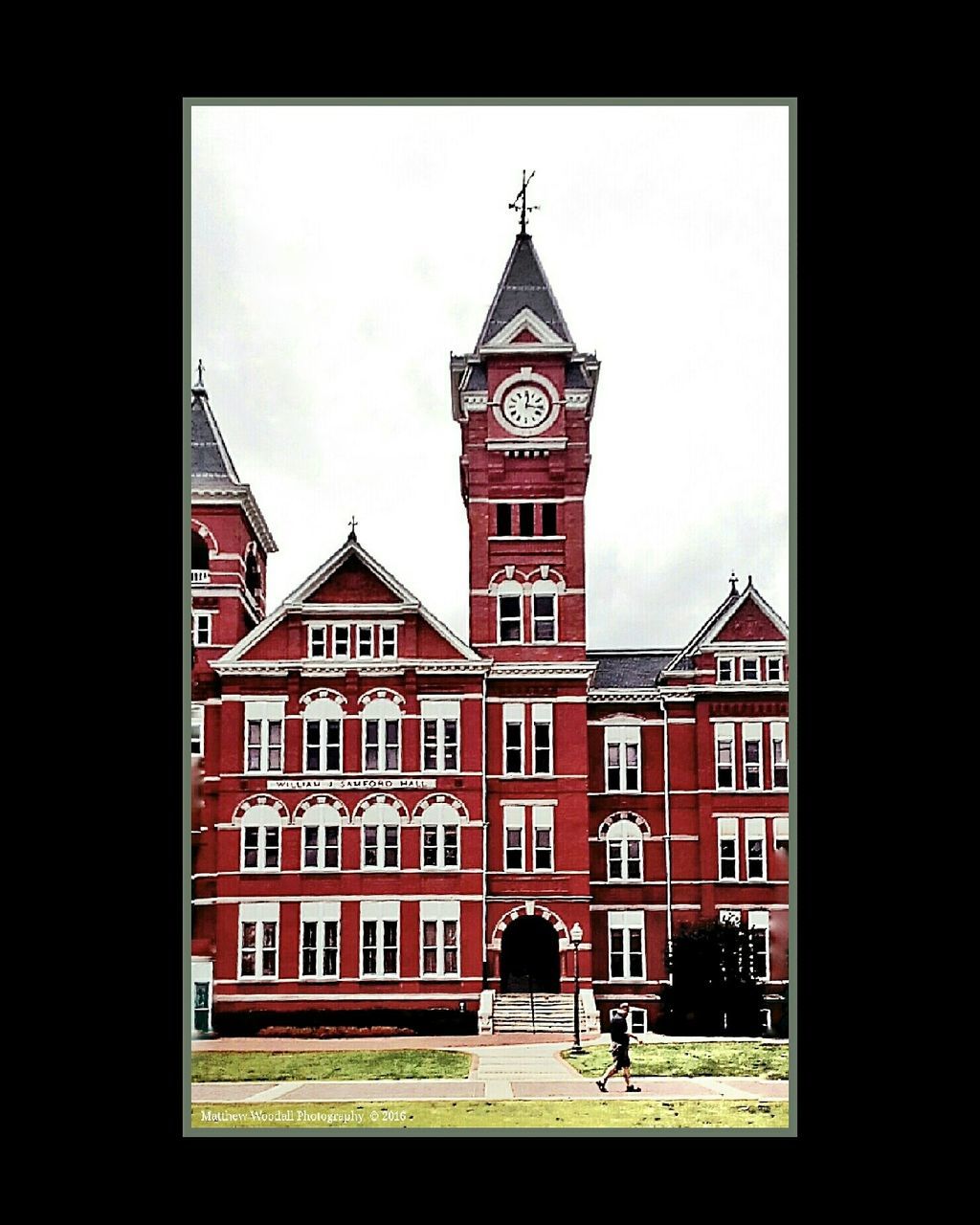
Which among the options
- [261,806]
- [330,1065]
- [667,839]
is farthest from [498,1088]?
[261,806]

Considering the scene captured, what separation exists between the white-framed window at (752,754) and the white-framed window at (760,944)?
2.44 feet

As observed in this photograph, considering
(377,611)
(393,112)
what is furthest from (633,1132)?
(393,112)

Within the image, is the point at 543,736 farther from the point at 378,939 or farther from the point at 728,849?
the point at 378,939

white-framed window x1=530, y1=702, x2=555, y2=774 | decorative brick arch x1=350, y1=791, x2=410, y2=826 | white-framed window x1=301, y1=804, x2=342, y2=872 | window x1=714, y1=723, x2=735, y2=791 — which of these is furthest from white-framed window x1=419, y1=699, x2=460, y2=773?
window x1=714, y1=723, x2=735, y2=791

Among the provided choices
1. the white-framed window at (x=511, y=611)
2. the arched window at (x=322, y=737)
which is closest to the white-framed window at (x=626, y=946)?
the white-framed window at (x=511, y=611)

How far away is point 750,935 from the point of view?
8.82 meters

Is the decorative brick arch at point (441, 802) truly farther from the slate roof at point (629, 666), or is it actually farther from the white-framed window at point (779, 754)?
the white-framed window at point (779, 754)

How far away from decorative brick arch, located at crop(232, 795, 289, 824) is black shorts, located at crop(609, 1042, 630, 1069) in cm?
232

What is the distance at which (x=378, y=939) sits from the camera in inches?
360

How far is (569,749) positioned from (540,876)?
31.5 inches

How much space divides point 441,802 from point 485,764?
1.29ft

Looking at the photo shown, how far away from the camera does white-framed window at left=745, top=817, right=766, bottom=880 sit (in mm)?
8891

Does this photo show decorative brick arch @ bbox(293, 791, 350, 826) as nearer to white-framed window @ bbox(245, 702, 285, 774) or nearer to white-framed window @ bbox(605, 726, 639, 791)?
white-framed window @ bbox(245, 702, 285, 774)

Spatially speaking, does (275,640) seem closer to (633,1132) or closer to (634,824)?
(634,824)
